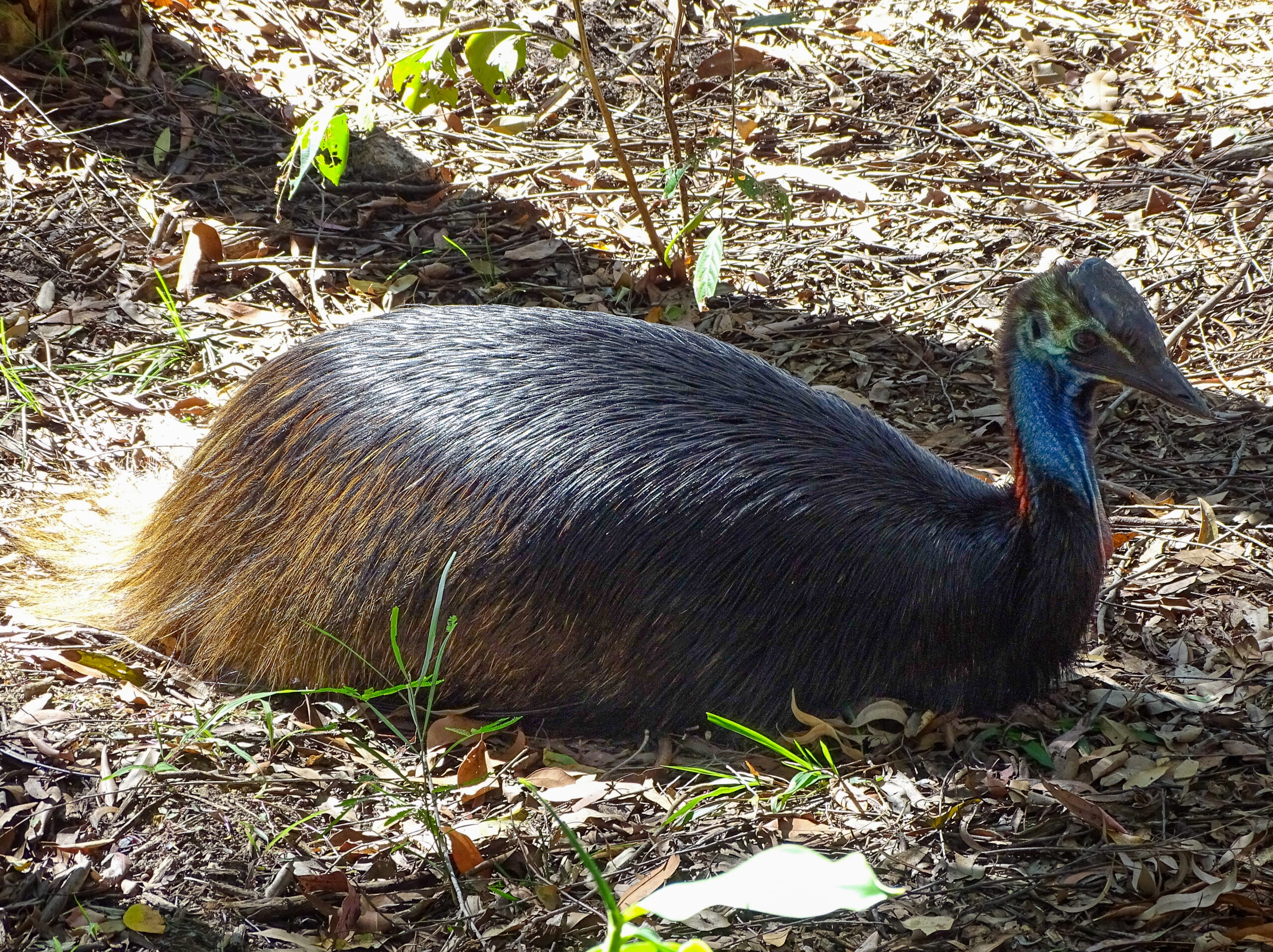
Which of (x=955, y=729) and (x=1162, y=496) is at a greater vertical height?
(x=1162, y=496)

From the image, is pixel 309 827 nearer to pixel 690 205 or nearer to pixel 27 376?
pixel 27 376

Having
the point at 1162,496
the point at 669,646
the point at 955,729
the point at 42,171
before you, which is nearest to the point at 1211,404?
the point at 1162,496

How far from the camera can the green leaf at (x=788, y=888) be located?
0.92 m

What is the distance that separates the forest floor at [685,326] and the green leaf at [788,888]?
1.82 m

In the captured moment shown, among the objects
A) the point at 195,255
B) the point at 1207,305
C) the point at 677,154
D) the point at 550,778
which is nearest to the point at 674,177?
the point at 677,154

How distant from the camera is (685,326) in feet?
17.1

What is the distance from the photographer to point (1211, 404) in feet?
15.0

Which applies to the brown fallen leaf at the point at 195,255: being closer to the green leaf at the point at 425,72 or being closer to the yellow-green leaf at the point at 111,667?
the green leaf at the point at 425,72

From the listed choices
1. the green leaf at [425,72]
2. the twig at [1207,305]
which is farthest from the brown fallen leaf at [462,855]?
the twig at [1207,305]

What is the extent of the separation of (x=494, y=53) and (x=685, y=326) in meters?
1.43

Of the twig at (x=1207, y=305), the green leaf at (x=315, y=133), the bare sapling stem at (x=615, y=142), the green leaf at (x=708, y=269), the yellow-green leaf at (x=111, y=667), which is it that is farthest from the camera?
the twig at (x=1207, y=305)

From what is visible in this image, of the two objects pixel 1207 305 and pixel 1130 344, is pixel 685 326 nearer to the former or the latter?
pixel 1207 305

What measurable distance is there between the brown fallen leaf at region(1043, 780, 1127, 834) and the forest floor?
0.01 m

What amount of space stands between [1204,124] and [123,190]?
16.3 ft
